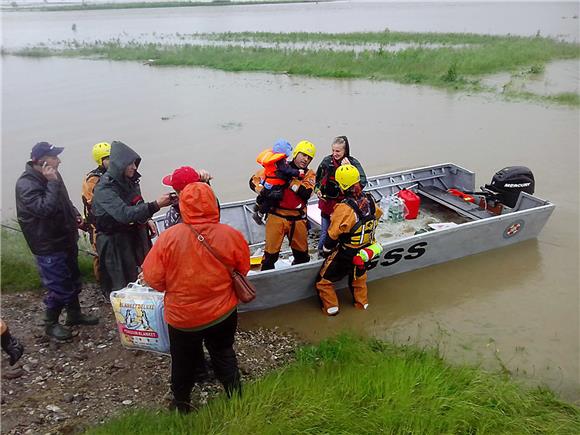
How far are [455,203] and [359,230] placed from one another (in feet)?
11.5

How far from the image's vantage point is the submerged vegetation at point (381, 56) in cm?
2027

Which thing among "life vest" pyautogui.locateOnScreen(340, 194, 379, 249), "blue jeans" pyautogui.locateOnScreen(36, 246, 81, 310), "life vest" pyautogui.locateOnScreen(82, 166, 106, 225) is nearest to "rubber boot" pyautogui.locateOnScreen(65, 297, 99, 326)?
"blue jeans" pyautogui.locateOnScreen(36, 246, 81, 310)

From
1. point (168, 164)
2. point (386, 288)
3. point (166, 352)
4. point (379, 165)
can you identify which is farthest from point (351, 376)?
point (168, 164)

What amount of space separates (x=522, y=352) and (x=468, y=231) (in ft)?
5.87

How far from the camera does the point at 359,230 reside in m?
5.10

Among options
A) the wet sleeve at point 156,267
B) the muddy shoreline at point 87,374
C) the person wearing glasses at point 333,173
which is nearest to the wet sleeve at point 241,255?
the wet sleeve at point 156,267

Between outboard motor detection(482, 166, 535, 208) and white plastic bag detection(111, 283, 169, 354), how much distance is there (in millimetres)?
5551

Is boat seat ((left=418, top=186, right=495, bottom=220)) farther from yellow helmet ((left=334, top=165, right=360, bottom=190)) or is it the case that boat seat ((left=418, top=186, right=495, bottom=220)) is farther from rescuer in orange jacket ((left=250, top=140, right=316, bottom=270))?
yellow helmet ((left=334, top=165, right=360, bottom=190))

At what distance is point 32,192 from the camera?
4.15 meters

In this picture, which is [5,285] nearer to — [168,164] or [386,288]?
[386,288]

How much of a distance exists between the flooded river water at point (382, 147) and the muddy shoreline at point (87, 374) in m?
1.04

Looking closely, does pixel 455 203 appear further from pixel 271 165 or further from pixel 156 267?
pixel 156 267

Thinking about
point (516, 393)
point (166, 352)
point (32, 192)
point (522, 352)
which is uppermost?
point (32, 192)

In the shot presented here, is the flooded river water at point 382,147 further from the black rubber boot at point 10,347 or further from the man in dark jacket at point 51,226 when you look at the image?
the black rubber boot at point 10,347
